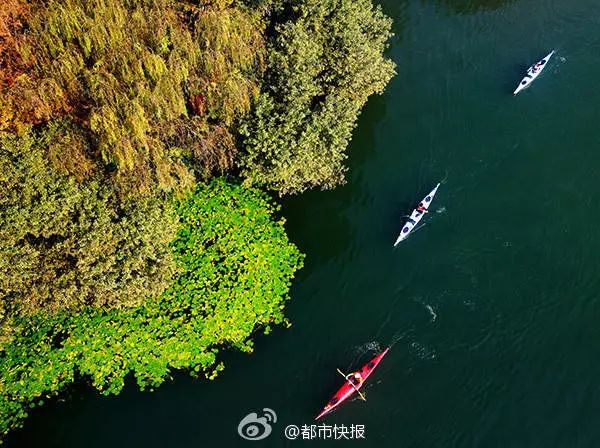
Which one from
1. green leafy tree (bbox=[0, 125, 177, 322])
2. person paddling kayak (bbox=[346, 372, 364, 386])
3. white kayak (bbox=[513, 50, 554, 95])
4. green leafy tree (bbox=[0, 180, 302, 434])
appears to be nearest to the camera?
green leafy tree (bbox=[0, 125, 177, 322])

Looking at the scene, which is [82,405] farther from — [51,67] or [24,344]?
[51,67]

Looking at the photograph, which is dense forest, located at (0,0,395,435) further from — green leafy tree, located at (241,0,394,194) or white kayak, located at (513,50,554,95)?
white kayak, located at (513,50,554,95)


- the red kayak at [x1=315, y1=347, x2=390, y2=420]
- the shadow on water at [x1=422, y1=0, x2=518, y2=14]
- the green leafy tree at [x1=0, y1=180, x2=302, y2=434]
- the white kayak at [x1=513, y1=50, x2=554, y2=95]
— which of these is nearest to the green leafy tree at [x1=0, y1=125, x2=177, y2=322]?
the green leafy tree at [x1=0, y1=180, x2=302, y2=434]

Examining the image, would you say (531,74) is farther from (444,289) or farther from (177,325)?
(177,325)

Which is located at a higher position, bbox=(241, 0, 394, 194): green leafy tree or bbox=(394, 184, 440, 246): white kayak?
bbox=(241, 0, 394, 194): green leafy tree

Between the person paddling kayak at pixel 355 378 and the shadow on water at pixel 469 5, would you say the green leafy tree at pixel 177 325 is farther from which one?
the shadow on water at pixel 469 5

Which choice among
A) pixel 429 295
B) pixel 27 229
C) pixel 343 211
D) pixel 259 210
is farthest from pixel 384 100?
pixel 27 229

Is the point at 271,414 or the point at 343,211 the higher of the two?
the point at 343,211
